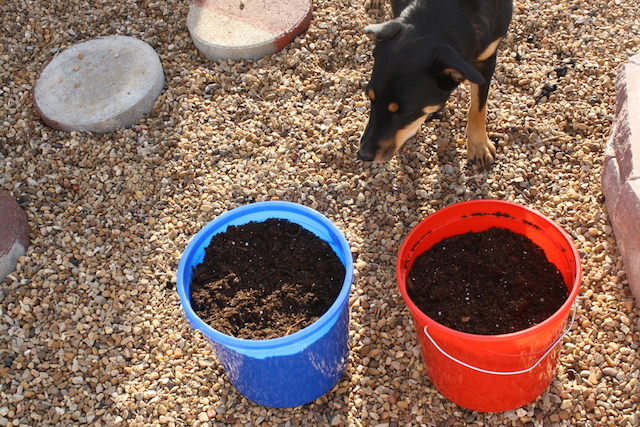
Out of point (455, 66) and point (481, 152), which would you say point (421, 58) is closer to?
point (455, 66)

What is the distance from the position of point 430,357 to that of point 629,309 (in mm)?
1300

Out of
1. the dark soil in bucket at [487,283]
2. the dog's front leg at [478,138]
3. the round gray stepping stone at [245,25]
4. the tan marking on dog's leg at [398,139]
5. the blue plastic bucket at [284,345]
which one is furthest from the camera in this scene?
the round gray stepping stone at [245,25]

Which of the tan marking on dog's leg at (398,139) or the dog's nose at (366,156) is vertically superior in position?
the tan marking on dog's leg at (398,139)

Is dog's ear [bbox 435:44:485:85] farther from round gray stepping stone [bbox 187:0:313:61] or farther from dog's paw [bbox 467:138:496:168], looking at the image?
round gray stepping stone [bbox 187:0:313:61]

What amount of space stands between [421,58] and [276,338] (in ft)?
5.48

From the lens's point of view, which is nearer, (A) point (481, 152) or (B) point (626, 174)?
(B) point (626, 174)

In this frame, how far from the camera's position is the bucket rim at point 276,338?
268 centimetres

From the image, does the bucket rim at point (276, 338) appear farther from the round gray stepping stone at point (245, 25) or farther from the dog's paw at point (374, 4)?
the dog's paw at point (374, 4)

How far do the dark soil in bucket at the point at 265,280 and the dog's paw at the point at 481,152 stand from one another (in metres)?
1.53

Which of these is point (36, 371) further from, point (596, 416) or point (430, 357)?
point (596, 416)

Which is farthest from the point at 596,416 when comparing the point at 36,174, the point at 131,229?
the point at 36,174

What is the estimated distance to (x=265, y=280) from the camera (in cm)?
317

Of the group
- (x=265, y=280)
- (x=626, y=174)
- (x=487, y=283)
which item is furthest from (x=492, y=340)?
(x=626, y=174)

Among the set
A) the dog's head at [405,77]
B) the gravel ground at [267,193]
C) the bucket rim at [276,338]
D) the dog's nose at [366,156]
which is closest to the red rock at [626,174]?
the gravel ground at [267,193]
